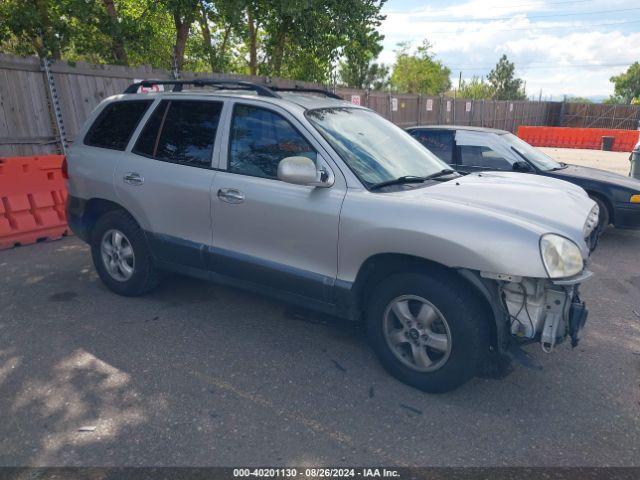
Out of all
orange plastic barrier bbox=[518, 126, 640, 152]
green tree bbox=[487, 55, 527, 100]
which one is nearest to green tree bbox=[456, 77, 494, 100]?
green tree bbox=[487, 55, 527, 100]

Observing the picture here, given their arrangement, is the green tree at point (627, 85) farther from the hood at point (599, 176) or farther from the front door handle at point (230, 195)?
the front door handle at point (230, 195)

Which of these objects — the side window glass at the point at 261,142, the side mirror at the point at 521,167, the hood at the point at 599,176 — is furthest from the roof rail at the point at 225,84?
the hood at the point at 599,176

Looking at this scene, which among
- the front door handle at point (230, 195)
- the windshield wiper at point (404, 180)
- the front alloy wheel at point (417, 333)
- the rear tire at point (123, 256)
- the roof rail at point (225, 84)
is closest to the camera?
the front alloy wheel at point (417, 333)

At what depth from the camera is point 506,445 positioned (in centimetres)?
276

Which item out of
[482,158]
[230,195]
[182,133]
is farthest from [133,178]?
[482,158]

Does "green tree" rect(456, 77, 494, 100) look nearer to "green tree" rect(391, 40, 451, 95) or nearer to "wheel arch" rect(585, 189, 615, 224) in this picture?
"green tree" rect(391, 40, 451, 95)

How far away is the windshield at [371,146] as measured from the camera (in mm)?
3451

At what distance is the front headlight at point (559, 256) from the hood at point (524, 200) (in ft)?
0.23

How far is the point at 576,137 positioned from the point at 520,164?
21132 mm

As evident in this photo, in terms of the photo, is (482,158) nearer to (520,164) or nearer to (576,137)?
(520,164)

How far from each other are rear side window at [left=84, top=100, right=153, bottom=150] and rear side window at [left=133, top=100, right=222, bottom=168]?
196 millimetres

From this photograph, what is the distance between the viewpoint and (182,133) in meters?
4.14

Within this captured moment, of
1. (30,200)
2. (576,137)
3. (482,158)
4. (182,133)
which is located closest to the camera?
(182,133)

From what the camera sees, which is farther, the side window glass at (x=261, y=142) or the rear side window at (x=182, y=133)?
the rear side window at (x=182, y=133)
